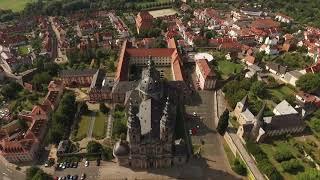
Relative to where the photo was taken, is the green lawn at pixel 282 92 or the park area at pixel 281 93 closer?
the park area at pixel 281 93

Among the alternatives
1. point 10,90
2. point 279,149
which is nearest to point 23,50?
point 10,90

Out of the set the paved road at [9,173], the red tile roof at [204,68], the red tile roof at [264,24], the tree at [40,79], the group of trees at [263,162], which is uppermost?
the red tile roof at [264,24]

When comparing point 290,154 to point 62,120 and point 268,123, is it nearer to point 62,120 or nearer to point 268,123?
point 268,123

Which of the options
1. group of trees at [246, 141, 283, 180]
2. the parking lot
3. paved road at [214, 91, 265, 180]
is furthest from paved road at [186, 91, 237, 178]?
the parking lot

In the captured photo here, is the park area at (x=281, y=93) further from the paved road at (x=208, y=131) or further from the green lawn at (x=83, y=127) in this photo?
the green lawn at (x=83, y=127)

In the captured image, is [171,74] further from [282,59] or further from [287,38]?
[287,38]

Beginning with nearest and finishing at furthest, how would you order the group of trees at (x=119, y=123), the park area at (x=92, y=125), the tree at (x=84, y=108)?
the group of trees at (x=119, y=123) < the park area at (x=92, y=125) < the tree at (x=84, y=108)

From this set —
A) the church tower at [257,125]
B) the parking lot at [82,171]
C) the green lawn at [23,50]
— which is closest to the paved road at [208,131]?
the church tower at [257,125]

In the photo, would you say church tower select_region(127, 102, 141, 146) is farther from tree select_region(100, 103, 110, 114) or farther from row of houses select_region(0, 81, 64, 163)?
row of houses select_region(0, 81, 64, 163)
